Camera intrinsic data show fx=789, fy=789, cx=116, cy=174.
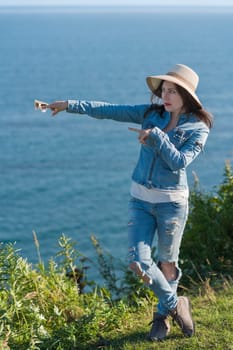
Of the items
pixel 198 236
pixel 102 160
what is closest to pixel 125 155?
pixel 102 160

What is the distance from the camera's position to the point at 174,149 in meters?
4.84

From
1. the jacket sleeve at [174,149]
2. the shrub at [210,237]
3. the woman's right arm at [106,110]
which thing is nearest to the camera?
the jacket sleeve at [174,149]

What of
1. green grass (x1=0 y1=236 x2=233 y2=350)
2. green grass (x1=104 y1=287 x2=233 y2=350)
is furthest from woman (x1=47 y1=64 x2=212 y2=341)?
green grass (x1=0 y1=236 x2=233 y2=350)

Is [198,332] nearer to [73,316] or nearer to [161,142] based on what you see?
[73,316]

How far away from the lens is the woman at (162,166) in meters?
5.10

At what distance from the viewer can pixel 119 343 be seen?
18.2ft

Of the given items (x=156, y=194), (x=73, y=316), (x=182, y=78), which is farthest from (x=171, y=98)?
(x=73, y=316)

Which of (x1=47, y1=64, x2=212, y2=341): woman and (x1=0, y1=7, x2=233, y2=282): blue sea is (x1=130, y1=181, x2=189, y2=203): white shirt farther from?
(x1=0, y1=7, x2=233, y2=282): blue sea

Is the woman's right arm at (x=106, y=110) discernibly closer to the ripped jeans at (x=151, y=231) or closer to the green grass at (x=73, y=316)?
the ripped jeans at (x=151, y=231)

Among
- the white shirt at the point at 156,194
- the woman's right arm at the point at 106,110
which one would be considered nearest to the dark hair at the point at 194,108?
the woman's right arm at the point at 106,110

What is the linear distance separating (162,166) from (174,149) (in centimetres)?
30

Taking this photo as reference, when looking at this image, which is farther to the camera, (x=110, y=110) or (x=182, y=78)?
(x=110, y=110)

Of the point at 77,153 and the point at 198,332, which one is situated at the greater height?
the point at 198,332

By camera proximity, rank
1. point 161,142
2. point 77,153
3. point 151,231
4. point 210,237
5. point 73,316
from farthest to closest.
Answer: point 77,153
point 210,237
point 73,316
point 151,231
point 161,142
